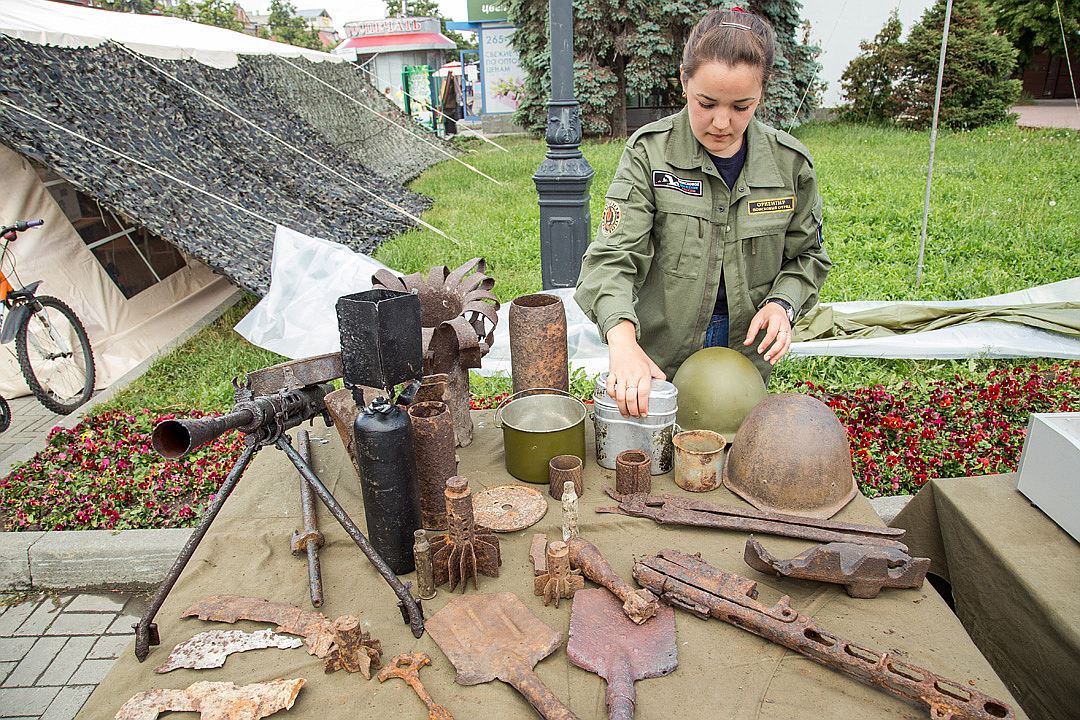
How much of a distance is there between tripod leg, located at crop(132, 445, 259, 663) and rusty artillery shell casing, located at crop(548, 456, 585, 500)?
2.48ft

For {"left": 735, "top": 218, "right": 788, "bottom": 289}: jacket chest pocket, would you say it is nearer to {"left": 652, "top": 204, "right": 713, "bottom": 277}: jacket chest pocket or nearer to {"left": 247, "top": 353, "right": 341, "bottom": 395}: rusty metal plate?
{"left": 652, "top": 204, "right": 713, "bottom": 277}: jacket chest pocket

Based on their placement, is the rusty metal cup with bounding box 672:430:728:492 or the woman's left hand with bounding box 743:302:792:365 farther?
the woman's left hand with bounding box 743:302:792:365

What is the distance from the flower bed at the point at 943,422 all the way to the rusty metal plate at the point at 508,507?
6.63ft

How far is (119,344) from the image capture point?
536 cm

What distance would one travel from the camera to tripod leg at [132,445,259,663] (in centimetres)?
144

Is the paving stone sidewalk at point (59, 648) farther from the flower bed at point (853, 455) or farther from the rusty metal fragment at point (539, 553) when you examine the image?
the rusty metal fragment at point (539, 553)

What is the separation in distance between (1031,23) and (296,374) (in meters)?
20.0

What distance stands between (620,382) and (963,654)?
938mm

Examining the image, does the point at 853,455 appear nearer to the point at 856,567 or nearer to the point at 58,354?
the point at 856,567

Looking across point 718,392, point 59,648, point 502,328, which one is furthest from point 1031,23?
point 59,648

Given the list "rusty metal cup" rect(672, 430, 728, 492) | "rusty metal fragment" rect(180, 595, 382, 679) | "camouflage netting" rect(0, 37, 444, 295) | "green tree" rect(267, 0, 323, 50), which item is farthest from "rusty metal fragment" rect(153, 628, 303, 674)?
"green tree" rect(267, 0, 323, 50)

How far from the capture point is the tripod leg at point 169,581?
1443mm

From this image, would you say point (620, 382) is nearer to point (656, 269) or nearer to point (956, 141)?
point (656, 269)

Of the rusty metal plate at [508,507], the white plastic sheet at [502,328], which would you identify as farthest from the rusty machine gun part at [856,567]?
the white plastic sheet at [502,328]
